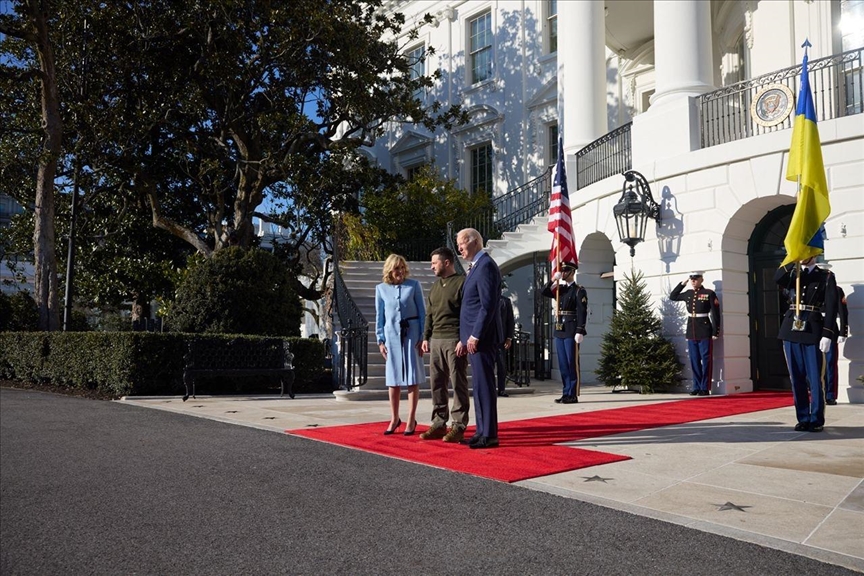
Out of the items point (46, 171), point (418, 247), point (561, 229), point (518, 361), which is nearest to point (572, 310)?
point (518, 361)

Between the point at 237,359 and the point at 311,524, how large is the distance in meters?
9.44

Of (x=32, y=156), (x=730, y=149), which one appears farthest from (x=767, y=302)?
(x=32, y=156)

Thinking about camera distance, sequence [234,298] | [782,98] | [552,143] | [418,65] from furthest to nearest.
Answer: [418,65] → [552,143] → [234,298] → [782,98]

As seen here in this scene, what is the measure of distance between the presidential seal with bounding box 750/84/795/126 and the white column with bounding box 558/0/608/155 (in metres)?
5.30

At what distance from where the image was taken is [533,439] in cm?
751

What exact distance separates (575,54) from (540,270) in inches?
211

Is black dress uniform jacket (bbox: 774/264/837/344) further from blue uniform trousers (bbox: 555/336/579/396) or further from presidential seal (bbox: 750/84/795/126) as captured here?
presidential seal (bbox: 750/84/795/126)

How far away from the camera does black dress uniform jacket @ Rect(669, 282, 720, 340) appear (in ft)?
41.7

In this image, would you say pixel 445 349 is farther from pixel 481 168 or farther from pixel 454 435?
pixel 481 168

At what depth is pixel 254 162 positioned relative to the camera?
19.9 meters

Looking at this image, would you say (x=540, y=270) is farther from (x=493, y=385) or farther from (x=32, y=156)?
(x=32, y=156)

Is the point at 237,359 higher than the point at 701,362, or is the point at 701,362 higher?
the point at 237,359

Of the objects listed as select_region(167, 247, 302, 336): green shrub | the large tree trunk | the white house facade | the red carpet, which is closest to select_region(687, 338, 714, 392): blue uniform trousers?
the white house facade

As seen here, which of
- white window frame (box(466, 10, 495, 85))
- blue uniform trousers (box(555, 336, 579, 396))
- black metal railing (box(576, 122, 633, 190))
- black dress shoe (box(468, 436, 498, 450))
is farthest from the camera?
white window frame (box(466, 10, 495, 85))
